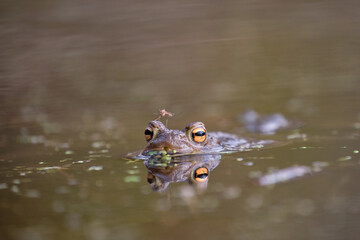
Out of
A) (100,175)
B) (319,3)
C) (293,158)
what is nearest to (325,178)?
(293,158)

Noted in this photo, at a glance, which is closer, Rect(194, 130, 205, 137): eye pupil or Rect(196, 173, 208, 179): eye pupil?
Rect(196, 173, 208, 179): eye pupil

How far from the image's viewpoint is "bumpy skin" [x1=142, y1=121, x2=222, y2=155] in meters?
4.79

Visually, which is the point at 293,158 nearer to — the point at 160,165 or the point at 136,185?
the point at 160,165

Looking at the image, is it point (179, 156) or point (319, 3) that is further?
point (319, 3)

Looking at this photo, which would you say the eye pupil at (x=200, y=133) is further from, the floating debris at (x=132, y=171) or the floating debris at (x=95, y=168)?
the floating debris at (x=95, y=168)

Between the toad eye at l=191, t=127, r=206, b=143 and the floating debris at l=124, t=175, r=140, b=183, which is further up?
the toad eye at l=191, t=127, r=206, b=143

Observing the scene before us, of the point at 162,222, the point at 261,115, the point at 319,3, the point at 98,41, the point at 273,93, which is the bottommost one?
the point at 162,222

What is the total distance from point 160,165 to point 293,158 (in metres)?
1.10

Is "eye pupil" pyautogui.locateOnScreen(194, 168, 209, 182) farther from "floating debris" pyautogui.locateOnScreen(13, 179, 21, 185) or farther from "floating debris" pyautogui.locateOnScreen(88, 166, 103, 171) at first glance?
"floating debris" pyautogui.locateOnScreen(13, 179, 21, 185)

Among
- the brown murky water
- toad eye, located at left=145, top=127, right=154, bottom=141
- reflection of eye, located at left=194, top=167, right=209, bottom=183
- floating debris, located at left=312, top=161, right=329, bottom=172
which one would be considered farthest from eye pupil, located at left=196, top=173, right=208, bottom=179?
toad eye, located at left=145, top=127, right=154, bottom=141

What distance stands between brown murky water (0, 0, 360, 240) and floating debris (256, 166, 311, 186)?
76 mm

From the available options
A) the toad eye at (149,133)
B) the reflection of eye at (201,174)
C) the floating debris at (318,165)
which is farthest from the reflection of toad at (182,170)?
the floating debris at (318,165)

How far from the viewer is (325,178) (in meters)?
3.66

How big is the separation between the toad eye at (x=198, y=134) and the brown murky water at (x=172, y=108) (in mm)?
403
